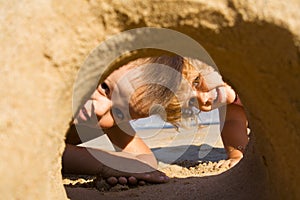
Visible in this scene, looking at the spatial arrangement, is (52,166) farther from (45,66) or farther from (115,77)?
(115,77)

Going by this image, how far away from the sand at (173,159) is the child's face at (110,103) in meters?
0.28

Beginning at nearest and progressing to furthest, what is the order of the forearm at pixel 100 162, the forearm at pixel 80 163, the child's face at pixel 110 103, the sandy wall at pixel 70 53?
the sandy wall at pixel 70 53 → the child's face at pixel 110 103 → the forearm at pixel 100 162 → the forearm at pixel 80 163

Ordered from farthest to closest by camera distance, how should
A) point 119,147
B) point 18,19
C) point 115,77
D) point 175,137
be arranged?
point 175,137 → point 119,147 → point 115,77 → point 18,19

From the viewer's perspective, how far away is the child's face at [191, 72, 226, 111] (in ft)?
8.50

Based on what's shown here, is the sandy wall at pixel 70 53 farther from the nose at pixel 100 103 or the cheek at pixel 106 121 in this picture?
the cheek at pixel 106 121

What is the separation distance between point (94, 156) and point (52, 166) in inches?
66.8

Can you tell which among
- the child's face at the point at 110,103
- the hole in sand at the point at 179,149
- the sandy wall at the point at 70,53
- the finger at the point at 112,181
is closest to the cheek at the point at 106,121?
the child's face at the point at 110,103

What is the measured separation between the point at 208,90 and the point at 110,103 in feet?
2.16

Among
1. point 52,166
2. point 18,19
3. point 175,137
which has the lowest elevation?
point 175,137

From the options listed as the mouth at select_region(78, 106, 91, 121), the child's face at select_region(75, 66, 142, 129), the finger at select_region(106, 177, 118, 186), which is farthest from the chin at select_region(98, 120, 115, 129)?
the finger at select_region(106, 177, 118, 186)

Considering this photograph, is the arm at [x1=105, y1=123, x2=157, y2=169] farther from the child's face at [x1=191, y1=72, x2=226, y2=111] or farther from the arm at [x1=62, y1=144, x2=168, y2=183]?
the child's face at [x1=191, y1=72, x2=226, y2=111]

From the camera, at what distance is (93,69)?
913mm

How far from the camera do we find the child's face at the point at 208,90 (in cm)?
259

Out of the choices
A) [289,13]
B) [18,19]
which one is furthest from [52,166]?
[289,13]
